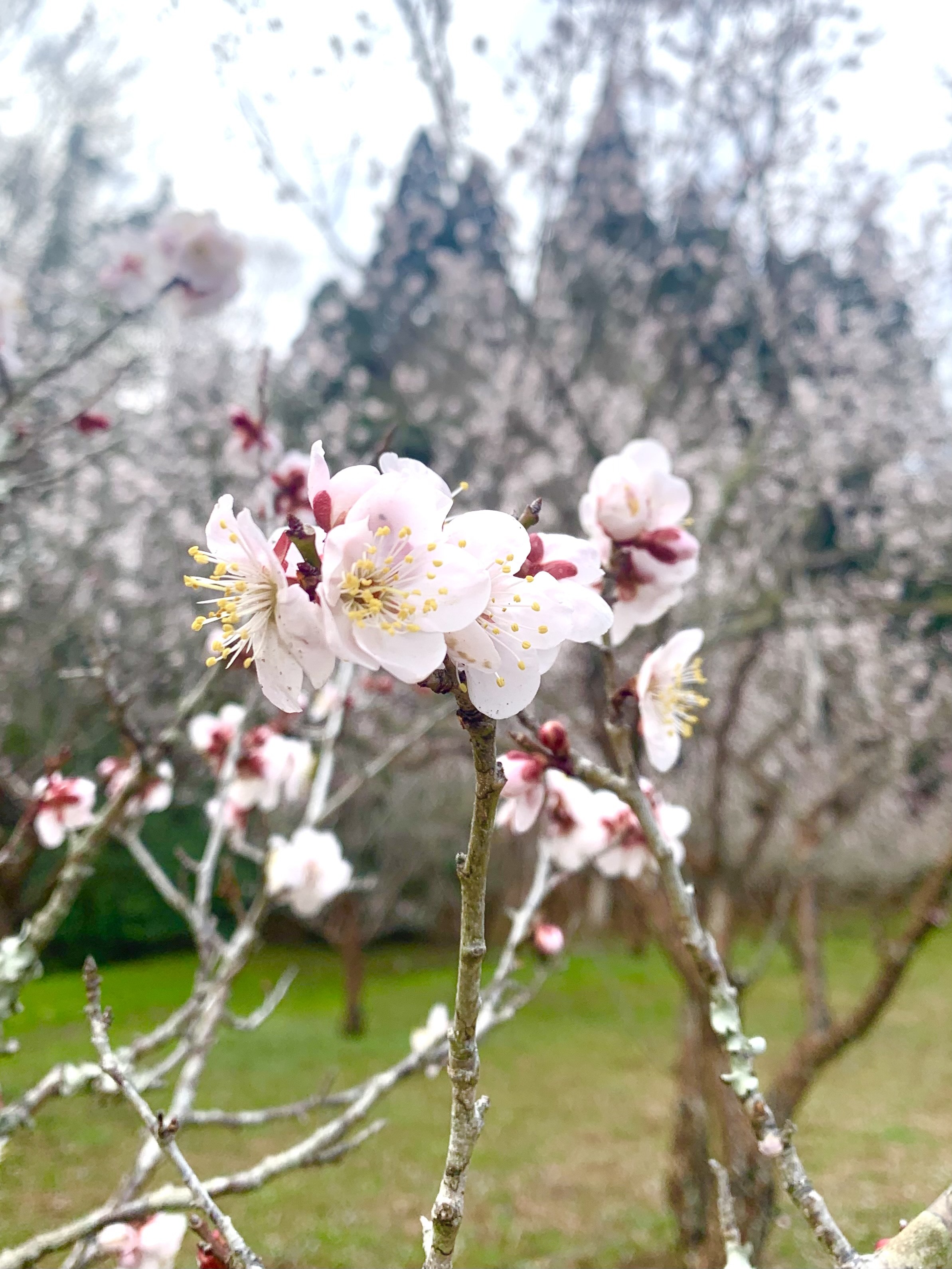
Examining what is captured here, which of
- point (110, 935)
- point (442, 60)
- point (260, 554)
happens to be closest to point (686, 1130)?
point (260, 554)

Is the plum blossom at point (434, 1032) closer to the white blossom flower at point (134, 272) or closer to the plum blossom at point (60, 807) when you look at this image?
the plum blossom at point (60, 807)

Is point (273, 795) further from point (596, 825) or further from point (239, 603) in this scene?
point (239, 603)

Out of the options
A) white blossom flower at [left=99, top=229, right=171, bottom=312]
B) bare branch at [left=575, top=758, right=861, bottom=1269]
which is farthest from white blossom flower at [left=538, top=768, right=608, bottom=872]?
white blossom flower at [left=99, top=229, right=171, bottom=312]

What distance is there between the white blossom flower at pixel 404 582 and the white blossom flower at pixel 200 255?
1.64 meters

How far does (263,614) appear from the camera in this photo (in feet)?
2.07

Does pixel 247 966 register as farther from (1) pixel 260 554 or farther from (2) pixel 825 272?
(1) pixel 260 554

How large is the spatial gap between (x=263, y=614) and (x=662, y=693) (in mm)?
520

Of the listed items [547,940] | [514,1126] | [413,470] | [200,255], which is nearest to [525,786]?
[413,470]

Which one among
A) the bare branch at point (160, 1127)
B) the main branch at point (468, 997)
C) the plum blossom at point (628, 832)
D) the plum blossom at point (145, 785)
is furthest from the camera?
the plum blossom at point (145, 785)

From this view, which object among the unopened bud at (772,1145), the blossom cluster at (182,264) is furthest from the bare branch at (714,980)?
the blossom cluster at (182,264)

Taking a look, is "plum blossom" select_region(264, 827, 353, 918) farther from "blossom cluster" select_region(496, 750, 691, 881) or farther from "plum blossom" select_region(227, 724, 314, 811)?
"blossom cluster" select_region(496, 750, 691, 881)

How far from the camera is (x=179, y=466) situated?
6.76 meters

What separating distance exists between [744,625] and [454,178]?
3919mm

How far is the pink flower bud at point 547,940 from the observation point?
4.82ft
